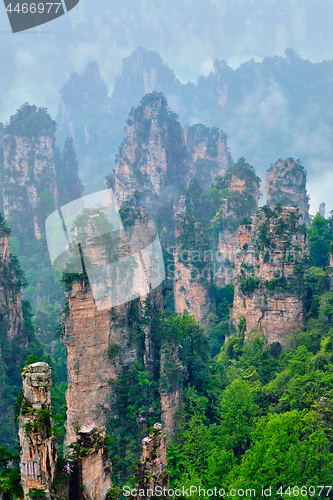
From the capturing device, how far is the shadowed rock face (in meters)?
9.23

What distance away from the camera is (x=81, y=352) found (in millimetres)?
19922

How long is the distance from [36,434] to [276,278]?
17.5 meters

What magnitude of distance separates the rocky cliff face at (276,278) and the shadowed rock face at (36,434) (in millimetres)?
16901

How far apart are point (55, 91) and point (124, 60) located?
17.0 meters

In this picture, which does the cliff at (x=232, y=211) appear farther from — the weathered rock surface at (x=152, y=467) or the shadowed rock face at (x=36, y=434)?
the shadowed rock face at (x=36, y=434)

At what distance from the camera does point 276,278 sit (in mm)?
24328

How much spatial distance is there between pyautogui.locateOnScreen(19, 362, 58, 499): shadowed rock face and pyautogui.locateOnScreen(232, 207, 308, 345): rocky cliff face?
16.9 meters

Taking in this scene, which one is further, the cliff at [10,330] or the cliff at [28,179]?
the cliff at [28,179]

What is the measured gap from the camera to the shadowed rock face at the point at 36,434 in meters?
9.23

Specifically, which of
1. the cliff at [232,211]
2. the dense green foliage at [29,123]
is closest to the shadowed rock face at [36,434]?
the cliff at [232,211]

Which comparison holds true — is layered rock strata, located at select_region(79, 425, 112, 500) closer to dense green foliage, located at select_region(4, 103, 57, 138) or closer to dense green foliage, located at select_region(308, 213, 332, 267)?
dense green foliage, located at select_region(308, 213, 332, 267)

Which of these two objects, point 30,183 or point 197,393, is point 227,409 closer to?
point 197,393

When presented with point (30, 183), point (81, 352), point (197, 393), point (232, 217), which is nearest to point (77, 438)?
point (81, 352)

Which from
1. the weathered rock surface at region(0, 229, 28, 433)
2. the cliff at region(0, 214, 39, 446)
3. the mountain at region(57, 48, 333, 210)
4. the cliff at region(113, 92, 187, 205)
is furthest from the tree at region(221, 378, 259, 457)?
the mountain at region(57, 48, 333, 210)
